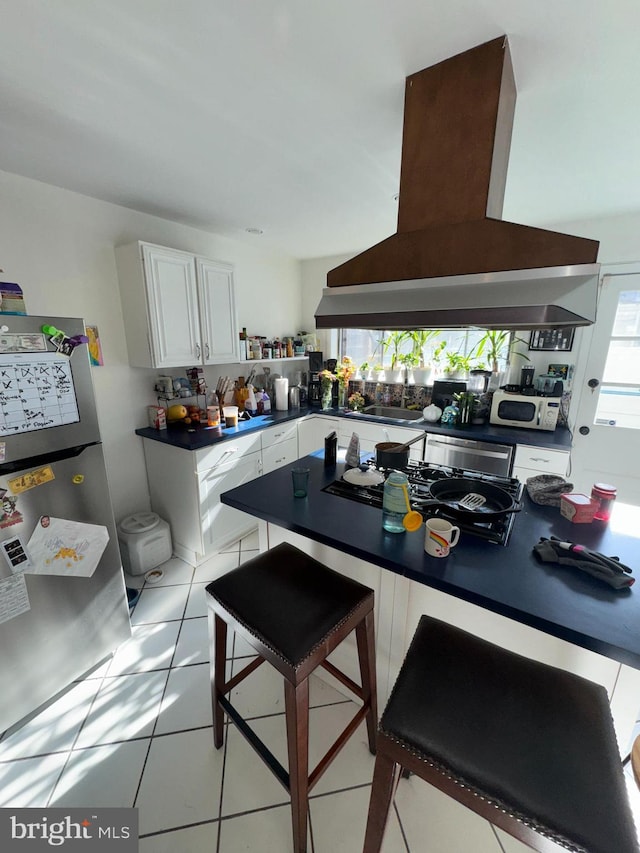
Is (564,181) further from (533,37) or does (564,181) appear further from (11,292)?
(11,292)

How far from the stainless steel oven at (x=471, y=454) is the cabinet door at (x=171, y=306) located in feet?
6.43

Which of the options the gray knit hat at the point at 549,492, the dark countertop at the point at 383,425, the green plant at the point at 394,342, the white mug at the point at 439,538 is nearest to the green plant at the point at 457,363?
the green plant at the point at 394,342

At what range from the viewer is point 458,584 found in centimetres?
96

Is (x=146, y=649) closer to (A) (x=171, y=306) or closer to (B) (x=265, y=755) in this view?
(B) (x=265, y=755)

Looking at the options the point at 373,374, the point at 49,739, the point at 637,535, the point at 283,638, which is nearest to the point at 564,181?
the point at 637,535

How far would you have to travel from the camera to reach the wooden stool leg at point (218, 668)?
Result: 1.30 metres

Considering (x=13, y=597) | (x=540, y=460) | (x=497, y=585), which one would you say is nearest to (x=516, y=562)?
(x=497, y=585)

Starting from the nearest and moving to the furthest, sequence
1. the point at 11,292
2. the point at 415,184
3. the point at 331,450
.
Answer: the point at 415,184
the point at 11,292
the point at 331,450

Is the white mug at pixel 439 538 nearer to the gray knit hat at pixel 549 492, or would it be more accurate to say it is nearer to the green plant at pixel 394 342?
the gray knit hat at pixel 549 492

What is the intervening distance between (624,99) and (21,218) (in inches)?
110

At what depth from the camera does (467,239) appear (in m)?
1.09

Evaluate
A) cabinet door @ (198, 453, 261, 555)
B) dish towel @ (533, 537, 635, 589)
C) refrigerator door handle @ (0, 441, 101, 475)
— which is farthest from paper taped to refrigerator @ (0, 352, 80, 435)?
dish towel @ (533, 537, 635, 589)

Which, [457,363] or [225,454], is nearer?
[225,454]

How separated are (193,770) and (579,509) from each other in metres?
1.77
